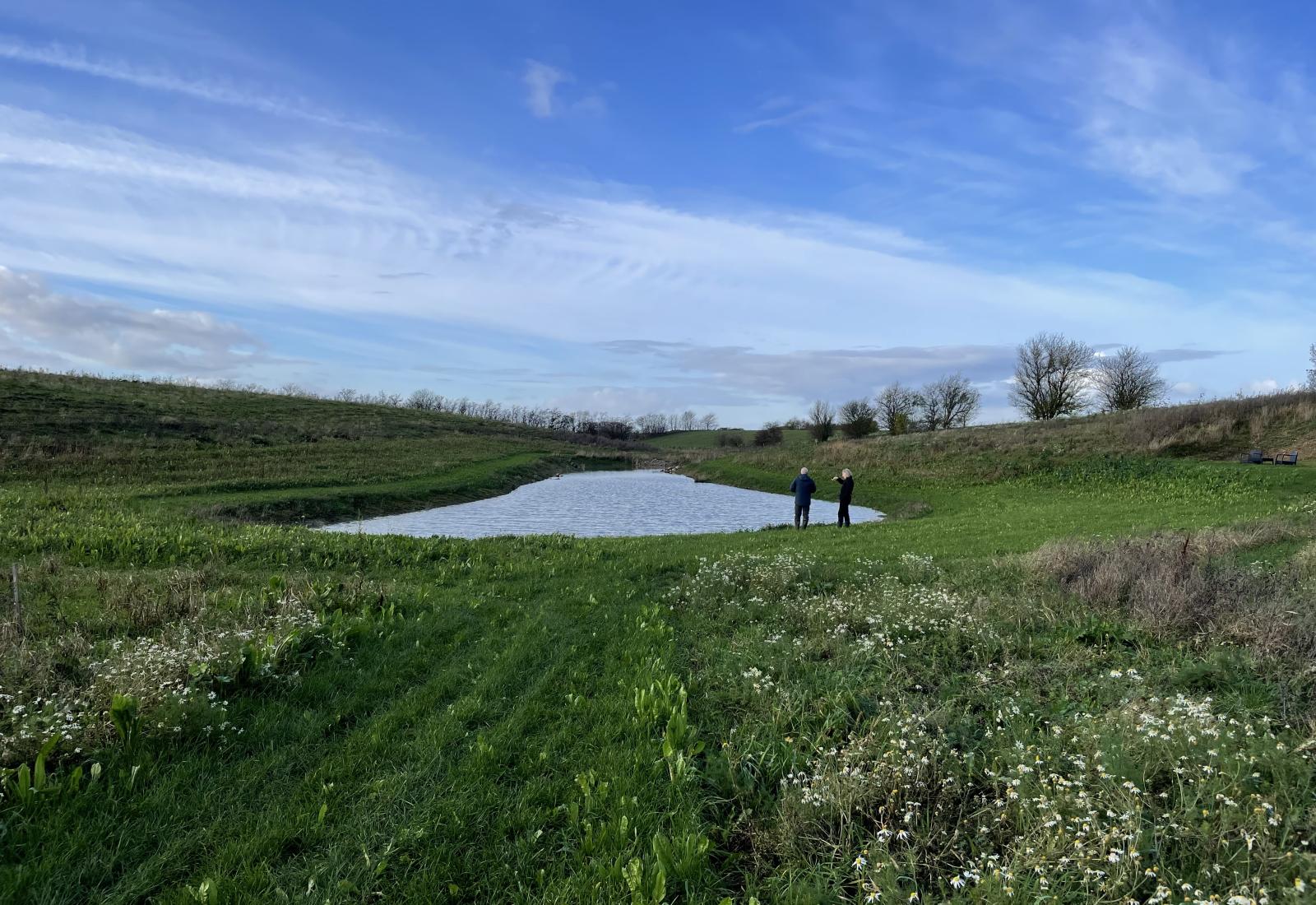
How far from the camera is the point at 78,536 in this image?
48.0 ft

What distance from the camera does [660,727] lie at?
20.9ft

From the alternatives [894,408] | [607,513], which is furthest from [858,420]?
[607,513]

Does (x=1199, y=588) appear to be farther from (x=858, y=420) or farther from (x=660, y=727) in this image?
(x=858, y=420)

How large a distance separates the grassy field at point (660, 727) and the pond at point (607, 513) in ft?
36.2

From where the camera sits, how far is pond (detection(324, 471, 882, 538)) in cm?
2558

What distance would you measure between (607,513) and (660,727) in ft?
83.3

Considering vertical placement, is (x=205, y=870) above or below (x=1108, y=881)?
below

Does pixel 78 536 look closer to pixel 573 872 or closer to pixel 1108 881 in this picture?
pixel 573 872

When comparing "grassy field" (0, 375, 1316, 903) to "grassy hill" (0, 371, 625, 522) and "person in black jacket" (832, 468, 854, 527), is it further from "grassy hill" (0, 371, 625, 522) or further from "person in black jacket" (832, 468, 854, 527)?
"grassy hill" (0, 371, 625, 522)

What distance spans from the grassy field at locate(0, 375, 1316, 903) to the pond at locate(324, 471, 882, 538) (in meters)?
11.0

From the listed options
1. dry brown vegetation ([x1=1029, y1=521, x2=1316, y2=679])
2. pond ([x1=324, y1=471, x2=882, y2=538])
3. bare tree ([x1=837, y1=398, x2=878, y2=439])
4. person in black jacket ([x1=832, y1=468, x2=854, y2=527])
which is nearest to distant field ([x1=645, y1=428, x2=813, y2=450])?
bare tree ([x1=837, y1=398, x2=878, y2=439])

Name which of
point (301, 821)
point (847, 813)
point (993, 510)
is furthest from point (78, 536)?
point (993, 510)

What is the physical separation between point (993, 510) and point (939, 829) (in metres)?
26.4

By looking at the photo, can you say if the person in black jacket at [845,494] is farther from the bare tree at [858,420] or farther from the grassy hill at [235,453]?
the bare tree at [858,420]
